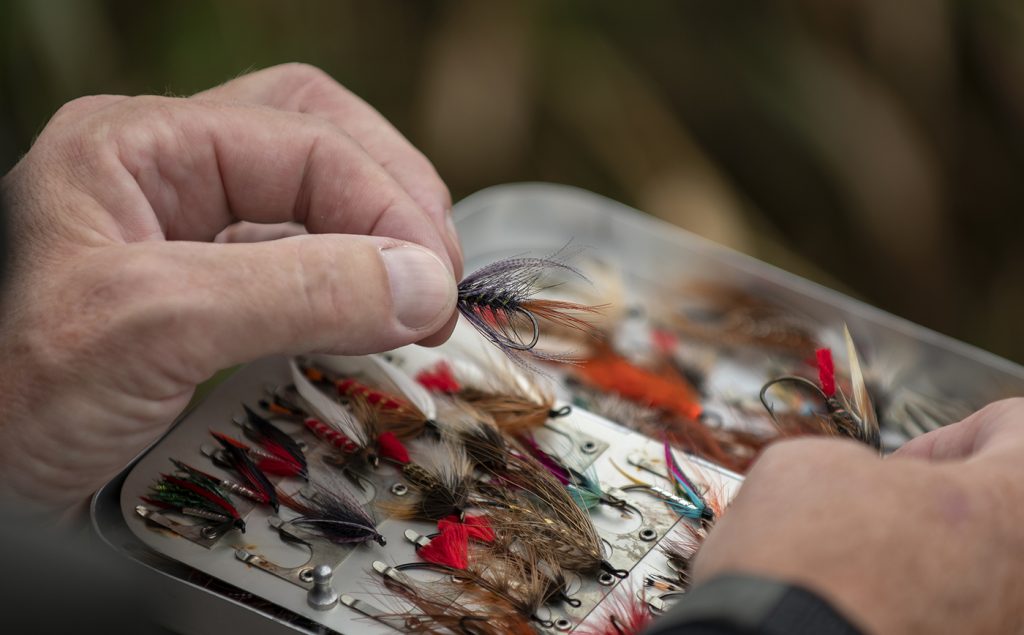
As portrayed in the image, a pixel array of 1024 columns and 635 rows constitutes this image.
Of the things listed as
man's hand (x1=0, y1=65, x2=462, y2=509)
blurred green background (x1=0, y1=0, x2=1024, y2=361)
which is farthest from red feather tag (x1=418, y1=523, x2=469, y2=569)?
blurred green background (x1=0, y1=0, x2=1024, y2=361)

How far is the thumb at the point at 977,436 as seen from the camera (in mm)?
709

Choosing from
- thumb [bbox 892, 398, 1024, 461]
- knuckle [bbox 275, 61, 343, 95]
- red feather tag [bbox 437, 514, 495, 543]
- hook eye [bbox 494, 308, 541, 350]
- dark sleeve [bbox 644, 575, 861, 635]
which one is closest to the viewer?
dark sleeve [bbox 644, 575, 861, 635]

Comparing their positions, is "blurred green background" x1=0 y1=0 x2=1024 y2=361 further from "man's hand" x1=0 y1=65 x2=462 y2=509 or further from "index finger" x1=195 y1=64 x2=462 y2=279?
"man's hand" x1=0 y1=65 x2=462 y2=509

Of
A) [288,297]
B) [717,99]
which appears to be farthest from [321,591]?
[717,99]

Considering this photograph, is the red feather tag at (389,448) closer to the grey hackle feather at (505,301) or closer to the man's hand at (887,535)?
the grey hackle feather at (505,301)

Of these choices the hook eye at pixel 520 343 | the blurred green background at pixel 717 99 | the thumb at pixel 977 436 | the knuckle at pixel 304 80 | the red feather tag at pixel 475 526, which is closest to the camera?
the thumb at pixel 977 436

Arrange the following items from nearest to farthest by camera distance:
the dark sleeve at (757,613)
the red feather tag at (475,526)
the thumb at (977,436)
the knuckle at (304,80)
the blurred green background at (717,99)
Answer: the dark sleeve at (757,613), the thumb at (977,436), the red feather tag at (475,526), the knuckle at (304,80), the blurred green background at (717,99)

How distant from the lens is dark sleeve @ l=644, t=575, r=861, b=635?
530mm

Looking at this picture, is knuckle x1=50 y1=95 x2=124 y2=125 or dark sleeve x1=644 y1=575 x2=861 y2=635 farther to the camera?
knuckle x1=50 y1=95 x2=124 y2=125

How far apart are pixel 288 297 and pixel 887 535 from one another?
1.38 ft

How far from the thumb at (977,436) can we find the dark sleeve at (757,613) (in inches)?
8.8

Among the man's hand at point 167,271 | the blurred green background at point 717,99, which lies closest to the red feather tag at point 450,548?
the man's hand at point 167,271

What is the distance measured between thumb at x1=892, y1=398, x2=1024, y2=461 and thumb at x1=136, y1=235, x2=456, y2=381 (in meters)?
0.39

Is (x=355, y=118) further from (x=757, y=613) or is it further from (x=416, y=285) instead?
(x=757, y=613)
